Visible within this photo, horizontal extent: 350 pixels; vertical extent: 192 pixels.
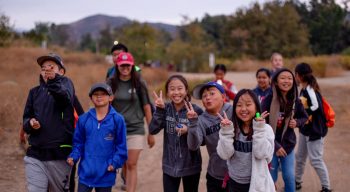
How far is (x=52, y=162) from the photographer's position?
400cm

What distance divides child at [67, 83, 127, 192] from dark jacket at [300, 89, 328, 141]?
2.61 m

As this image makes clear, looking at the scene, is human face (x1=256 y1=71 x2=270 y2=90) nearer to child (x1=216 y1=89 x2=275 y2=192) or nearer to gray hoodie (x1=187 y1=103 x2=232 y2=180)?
gray hoodie (x1=187 y1=103 x2=232 y2=180)

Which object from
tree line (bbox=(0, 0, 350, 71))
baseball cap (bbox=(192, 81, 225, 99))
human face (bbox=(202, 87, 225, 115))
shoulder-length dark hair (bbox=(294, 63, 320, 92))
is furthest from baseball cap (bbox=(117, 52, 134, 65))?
tree line (bbox=(0, 0, 350, 71))

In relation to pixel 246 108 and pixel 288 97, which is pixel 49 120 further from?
pixel 288 97

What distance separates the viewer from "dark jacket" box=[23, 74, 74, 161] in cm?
395

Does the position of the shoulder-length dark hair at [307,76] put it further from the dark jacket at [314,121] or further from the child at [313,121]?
the dark jacket at [314,121]

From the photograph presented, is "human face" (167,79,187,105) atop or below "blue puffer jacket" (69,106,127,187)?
atop

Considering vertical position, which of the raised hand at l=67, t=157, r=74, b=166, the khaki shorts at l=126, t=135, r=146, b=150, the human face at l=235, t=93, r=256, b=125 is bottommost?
the khaki shorts at l=126, t=135, r=146, b=150

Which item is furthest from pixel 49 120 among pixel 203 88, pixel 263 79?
pixel 263 79

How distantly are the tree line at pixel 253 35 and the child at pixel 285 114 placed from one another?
15.1 metres

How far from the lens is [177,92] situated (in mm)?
4105

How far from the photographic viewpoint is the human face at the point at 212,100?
3.93 metres

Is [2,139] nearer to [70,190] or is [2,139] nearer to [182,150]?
[70,190]

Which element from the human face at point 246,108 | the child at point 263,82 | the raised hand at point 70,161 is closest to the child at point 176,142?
the human face at point 246,108
